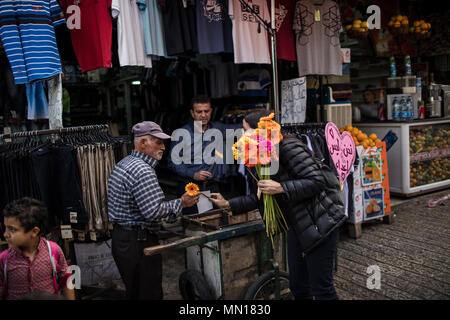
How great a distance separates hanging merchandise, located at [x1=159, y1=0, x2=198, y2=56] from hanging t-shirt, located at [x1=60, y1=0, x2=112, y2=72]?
0.71 meters

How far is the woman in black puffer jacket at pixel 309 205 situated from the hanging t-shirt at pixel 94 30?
2369 millimetres

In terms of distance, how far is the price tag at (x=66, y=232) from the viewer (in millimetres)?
3846

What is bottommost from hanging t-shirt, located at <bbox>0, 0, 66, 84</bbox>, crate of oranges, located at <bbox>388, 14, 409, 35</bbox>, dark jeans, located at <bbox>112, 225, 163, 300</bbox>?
dark jeans, located at <bbox>112, 225, 163, 300</bbox>

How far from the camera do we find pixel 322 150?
491 cm

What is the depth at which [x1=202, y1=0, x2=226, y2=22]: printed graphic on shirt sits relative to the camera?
4988mm

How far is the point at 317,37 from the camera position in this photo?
5875 mm

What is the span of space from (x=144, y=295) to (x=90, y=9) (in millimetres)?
3088

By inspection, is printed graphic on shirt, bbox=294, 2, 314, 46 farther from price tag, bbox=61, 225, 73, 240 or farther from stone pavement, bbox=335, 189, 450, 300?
price tag, bbox=61, 225, 73, 240

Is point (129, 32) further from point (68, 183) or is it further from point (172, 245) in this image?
point (172, 245)

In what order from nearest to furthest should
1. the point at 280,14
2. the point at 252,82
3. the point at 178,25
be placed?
1. the point at 178,25
2. the point at 280,14
3. the point at 252,82

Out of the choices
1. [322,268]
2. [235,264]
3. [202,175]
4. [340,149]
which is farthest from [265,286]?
[340,149]

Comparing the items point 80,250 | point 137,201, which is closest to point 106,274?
point 80,250

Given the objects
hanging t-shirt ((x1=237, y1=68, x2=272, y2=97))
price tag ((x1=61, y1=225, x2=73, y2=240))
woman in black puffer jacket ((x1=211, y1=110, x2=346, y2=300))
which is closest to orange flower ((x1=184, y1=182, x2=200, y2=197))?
woman in black puffer jacket ((x1=211, y1=110, x2=346, y2=300))

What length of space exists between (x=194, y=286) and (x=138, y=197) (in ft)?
3.04
